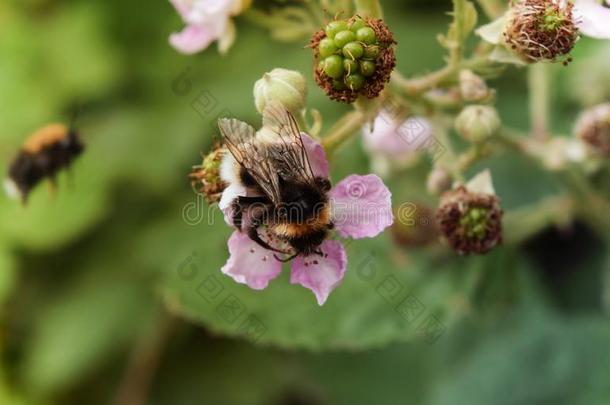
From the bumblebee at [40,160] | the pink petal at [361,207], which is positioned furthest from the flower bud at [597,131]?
the bumblebee at [40,160]

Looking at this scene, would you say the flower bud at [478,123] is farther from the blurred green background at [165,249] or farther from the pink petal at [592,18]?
the blurred green background at [165,249]

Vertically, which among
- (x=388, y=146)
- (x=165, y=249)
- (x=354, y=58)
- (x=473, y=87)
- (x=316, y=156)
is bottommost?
(x=165, y=249)

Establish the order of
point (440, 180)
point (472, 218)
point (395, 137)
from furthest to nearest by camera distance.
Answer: point (395, 137) < point (440, 180) < point (472, 218)

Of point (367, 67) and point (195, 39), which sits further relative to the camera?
point (195, 39)

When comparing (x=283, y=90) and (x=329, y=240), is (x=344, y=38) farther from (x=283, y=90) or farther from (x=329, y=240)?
(x=329, y=240)

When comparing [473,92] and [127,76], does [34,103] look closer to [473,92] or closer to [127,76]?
[127,76]

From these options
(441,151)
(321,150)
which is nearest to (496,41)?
(441,151)

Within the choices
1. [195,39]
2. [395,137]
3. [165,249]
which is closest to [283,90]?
[195,39]
